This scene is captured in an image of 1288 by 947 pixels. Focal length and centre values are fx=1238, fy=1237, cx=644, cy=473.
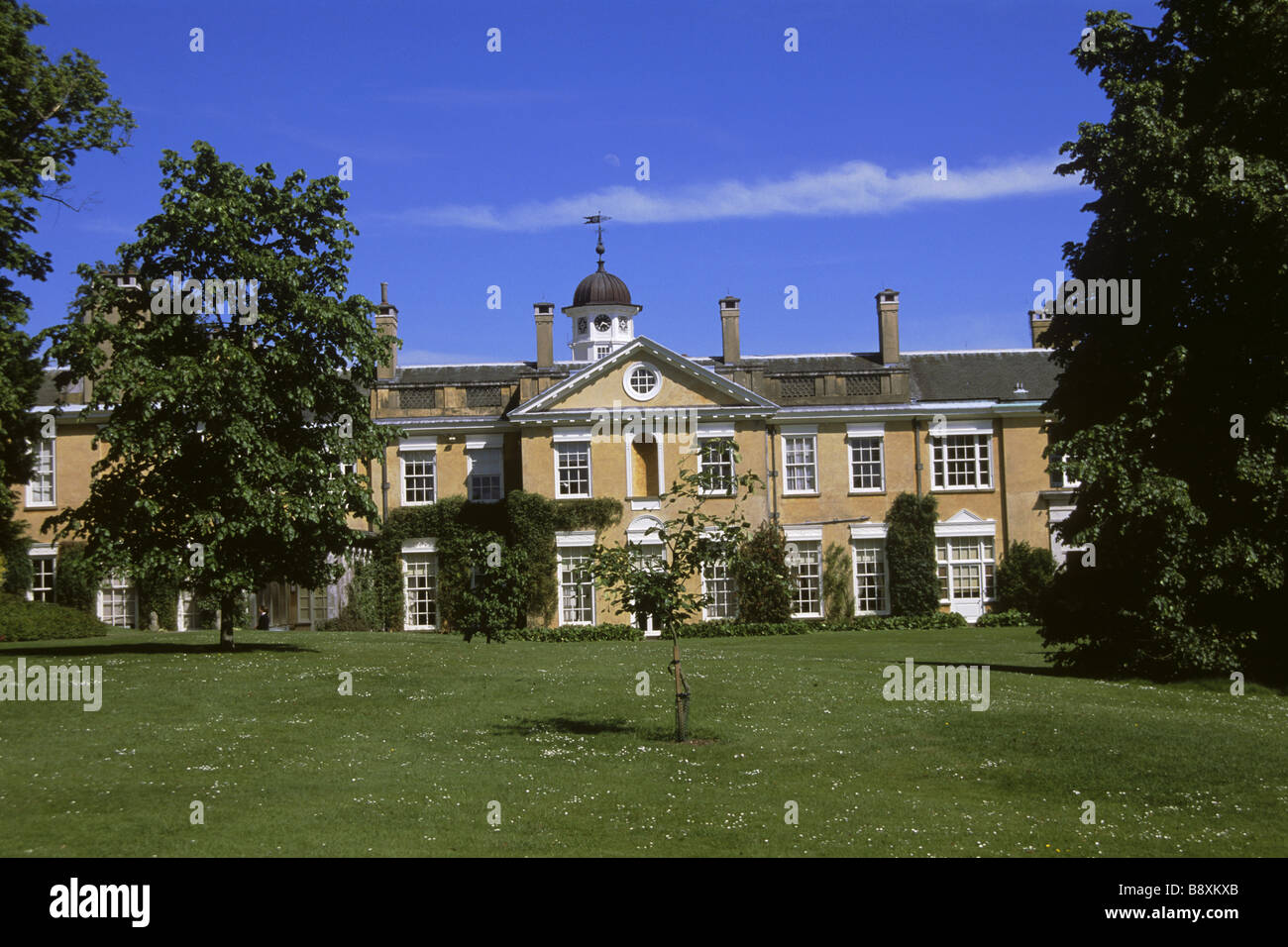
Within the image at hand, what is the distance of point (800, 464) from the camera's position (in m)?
43.1

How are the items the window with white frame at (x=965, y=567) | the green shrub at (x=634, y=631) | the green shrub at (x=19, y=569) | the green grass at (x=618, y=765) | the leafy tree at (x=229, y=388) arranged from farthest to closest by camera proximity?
the window with white frame at (x=965, y=567)
the green shrub at (x=19, y=569)
the green shrub at (x=634, y=631)
the leafy tree at (x=229, y=388)
the green grass at (x=618, y=765)

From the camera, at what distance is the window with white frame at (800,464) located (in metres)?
43.0

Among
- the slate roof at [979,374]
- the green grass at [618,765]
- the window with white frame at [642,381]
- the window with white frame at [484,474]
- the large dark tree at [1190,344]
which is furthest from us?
the slate roof at [979,374]

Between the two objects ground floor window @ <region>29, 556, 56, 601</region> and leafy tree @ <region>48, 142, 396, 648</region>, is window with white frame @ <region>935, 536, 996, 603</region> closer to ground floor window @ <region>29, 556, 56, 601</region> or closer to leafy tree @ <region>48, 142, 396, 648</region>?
leafy tree @ <region>48, 142, 396, 648</region>

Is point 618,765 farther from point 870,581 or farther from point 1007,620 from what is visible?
point 1007,620

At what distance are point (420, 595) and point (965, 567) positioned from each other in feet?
62.1

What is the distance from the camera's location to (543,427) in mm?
41750

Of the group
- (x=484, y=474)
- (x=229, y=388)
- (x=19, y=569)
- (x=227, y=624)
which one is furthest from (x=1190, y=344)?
(x=19, y=569)

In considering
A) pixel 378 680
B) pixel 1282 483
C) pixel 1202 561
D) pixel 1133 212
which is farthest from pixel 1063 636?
pixel 378 680

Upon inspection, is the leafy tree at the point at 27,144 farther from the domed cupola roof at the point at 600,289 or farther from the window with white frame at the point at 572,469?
the domed cupola roof at the point at 600,289

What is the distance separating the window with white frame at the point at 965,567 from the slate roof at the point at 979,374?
214 inches

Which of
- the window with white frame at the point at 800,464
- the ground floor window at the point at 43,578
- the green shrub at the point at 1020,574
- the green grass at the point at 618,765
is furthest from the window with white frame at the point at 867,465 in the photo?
the ground floor window at the point at 43,578

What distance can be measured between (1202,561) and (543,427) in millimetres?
23559
